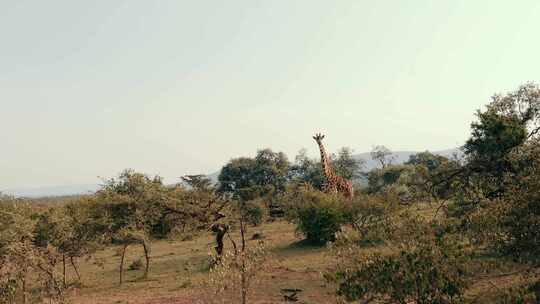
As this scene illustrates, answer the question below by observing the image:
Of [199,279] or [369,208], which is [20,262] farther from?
[369,208]

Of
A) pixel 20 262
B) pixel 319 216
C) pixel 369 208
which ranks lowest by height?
pixel 319 216

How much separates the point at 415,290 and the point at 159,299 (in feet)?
50.4

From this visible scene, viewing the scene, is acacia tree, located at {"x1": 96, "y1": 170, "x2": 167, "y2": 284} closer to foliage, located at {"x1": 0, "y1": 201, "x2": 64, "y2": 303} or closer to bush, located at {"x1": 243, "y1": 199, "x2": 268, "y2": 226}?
foliage, located at {"x1": 0, "y1": 201, "x2": 64, "y2": 303}

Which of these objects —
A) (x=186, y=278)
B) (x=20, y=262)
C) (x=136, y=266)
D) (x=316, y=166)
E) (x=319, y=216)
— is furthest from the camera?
(x=316, y=166)

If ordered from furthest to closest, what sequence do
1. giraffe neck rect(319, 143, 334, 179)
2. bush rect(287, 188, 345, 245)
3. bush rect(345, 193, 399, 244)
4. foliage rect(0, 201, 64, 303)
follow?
giraffe neck rect(319, 143, 334, 179), bush rect(287, 188, 345, 245), bush rect(345, 193, 399, 244), foliage rect(0, 201, 64, 303)

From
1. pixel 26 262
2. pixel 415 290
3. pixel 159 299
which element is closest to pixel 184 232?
pixel 159 299

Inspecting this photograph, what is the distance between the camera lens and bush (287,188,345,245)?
38125 millimetres

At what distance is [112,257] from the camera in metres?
43.2

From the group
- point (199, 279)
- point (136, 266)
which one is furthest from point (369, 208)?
point (136, 266)

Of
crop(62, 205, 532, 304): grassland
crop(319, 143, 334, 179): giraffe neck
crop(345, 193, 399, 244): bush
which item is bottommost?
crop(62, 205, 532, 304): grassland

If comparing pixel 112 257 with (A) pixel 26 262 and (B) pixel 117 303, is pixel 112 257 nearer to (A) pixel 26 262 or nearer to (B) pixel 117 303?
(B) pixel 117 303

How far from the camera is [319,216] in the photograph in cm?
3844

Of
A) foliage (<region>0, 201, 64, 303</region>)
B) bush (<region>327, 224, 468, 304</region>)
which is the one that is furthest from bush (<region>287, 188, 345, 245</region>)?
bush (<region>327, 224, 468, 304</region>)

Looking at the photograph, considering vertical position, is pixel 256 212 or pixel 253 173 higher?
pixel 253 173
